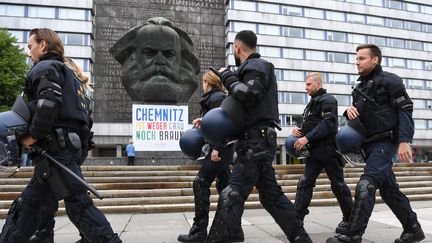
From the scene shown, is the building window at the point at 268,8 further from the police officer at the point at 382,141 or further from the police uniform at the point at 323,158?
the police officer at the point at 382,141

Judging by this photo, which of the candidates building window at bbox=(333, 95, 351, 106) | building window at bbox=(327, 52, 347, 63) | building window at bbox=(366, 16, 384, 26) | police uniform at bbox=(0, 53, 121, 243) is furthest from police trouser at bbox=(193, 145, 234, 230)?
building window at bbox=(366, 16, 384, 26)

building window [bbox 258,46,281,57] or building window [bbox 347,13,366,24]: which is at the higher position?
building window [bbox 347,13,366,24]

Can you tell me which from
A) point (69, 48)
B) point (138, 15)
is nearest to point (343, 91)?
point (138, 15)

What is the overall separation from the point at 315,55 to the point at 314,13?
5328 mm

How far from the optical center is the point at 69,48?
39219 millimetres

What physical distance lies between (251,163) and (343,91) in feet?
155

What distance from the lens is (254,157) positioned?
342 centimetres

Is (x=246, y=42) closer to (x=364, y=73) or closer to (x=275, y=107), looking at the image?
(x=275, y=107)

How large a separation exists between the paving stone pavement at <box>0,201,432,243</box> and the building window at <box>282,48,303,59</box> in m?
40.3

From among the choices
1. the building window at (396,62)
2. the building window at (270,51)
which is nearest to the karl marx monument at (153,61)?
the building window at (270,51)

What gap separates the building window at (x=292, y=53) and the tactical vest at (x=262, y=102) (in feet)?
144

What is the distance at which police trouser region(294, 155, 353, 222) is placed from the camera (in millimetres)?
4938

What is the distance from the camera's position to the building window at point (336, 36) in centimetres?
4866

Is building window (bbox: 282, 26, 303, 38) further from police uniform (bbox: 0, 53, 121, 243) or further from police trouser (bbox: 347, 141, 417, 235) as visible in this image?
police uniform (bbox: 0, 53, 121, 243)
